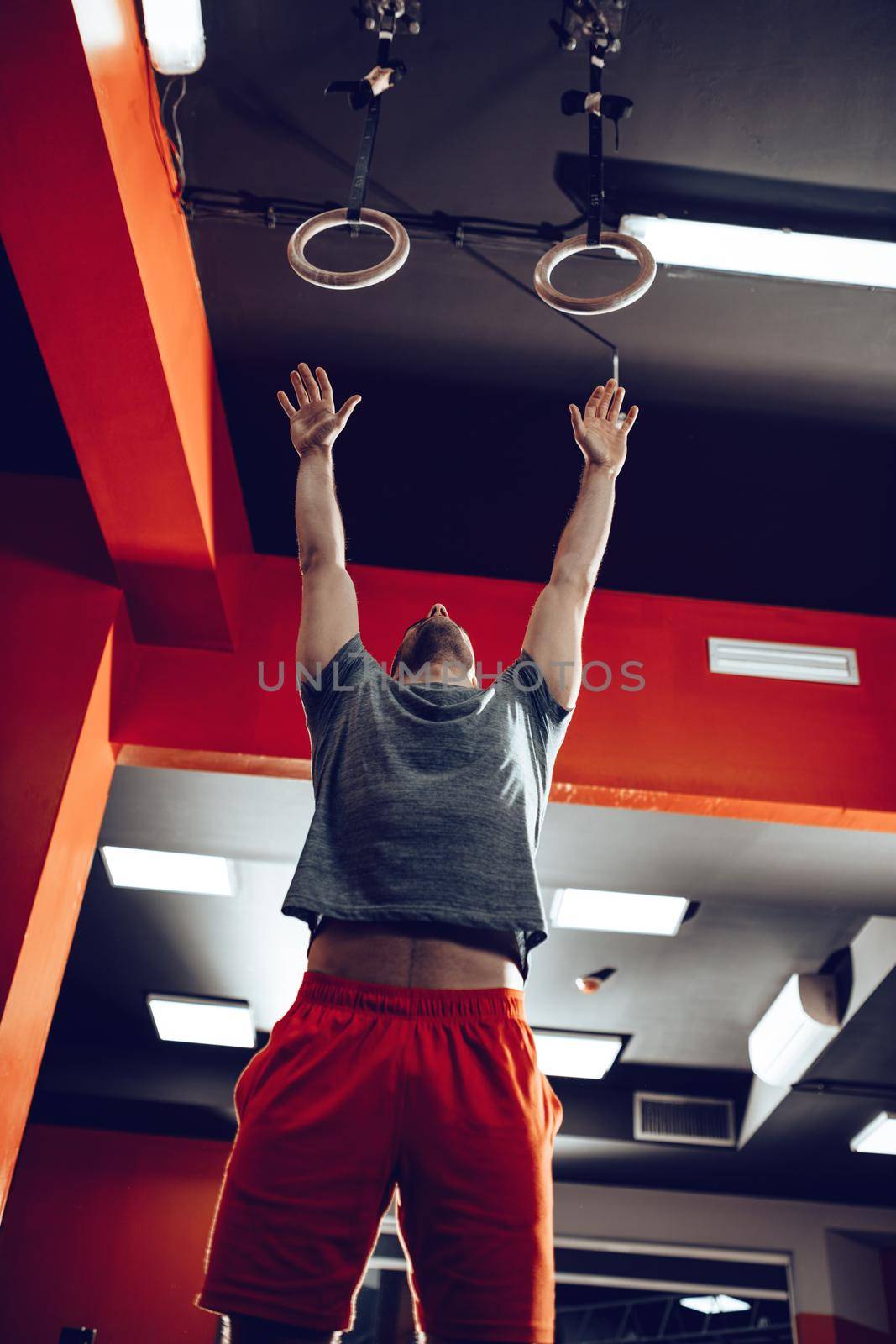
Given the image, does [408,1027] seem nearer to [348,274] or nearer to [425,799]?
[425,799]

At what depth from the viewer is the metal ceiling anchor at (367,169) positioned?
75.1 inches

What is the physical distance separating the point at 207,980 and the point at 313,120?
405cm

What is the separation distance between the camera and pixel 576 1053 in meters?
5.56

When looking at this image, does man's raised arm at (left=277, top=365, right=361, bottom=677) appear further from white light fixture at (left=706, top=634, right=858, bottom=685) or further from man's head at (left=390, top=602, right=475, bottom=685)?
white light fixture at (left=706, top=634, right=858, bottom=685)

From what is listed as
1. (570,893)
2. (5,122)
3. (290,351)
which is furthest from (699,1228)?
(5,122)

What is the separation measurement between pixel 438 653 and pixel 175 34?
4.53 feet

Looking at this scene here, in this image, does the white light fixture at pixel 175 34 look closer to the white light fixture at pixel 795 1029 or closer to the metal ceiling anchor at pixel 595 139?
the metal ceiling anchor at pixel 595 139

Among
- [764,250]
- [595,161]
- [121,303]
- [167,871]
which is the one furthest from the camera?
[167,871]

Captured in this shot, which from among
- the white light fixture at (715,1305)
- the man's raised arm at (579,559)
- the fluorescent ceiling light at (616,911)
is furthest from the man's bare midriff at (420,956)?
the white light fixture at (715,1305)

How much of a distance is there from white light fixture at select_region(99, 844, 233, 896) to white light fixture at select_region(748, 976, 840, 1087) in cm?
258

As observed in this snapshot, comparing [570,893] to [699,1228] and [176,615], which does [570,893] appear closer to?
[176,615]

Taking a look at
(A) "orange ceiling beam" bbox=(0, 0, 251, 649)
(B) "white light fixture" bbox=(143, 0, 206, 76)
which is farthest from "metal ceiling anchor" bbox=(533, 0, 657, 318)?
(A) "orange ceiling beam" bbox=(0, 0, 251, 649)

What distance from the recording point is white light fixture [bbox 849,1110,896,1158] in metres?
5.32

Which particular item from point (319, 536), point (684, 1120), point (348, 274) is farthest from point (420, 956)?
point (684, 1120)
